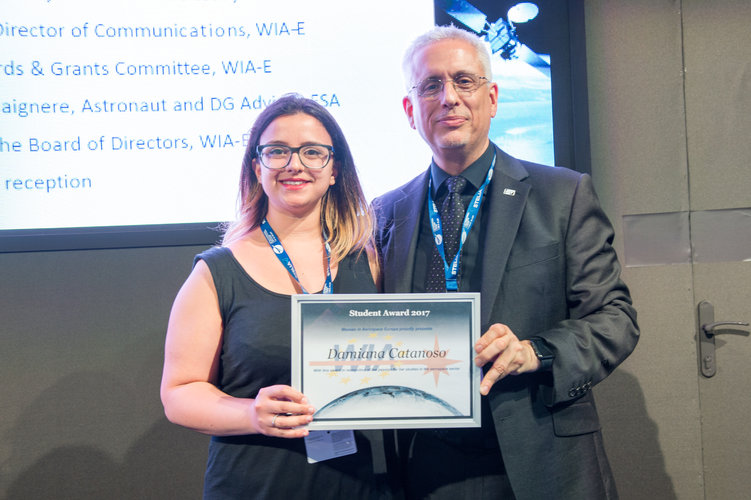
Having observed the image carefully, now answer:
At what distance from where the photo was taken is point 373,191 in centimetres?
243

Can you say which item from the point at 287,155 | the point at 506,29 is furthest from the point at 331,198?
the point at 506,29

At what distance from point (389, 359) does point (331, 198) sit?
0.55 metres

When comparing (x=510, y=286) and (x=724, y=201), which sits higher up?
(x=724, y=201)

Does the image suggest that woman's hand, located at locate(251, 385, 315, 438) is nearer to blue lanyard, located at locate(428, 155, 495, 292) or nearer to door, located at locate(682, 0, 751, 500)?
blue lanyard, located at locate(428, 155, 495, 292)

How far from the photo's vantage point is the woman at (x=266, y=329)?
1.37 m

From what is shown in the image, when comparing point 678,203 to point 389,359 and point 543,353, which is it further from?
point 389,359

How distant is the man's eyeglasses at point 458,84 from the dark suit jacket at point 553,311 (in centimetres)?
27

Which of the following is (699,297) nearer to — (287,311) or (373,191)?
(373,191)

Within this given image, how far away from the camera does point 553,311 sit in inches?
59.6

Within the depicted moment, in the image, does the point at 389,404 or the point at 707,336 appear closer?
the point at 389,404

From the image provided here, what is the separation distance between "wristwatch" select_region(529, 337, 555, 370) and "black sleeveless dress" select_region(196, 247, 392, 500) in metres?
0.48

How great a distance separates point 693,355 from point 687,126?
39.9 inches

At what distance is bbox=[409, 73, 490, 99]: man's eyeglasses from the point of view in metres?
1.67

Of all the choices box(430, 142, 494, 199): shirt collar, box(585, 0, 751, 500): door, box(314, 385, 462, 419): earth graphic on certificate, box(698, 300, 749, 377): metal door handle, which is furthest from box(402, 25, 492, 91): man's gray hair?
box(698, 300, 749, 377): metal door handle
